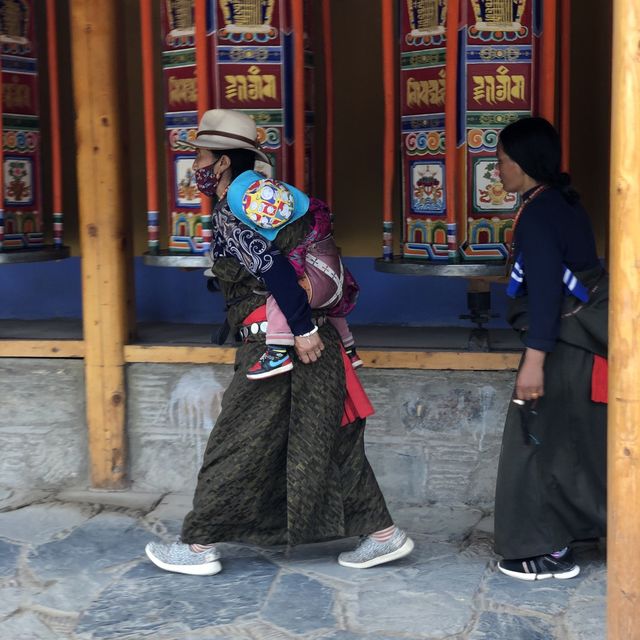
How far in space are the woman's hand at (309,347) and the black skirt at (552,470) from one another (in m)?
0.68

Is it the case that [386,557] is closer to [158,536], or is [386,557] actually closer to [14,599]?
[158,536]

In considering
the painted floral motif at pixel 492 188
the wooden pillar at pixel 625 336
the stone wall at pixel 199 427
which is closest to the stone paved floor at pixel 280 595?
the stone wall at pixel 199 427

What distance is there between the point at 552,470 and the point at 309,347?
0.92m

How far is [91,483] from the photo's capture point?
197 inches

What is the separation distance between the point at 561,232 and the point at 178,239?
1.76 meters

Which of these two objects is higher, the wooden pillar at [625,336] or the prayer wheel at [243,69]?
the prayer wheel at [243,69]

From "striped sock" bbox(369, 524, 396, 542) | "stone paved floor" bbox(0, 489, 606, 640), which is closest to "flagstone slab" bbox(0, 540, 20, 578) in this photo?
"stone paved floor" bbox(0, 489, 606, 640)

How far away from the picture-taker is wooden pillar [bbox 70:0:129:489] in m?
4.75

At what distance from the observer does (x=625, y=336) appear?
285 centimetres

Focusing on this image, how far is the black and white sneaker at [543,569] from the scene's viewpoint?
393cm

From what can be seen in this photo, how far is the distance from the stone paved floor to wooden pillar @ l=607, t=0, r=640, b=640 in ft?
2.14

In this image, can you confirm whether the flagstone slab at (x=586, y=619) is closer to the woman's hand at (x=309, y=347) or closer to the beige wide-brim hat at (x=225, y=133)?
the woman's hand at (x=309, y=347)

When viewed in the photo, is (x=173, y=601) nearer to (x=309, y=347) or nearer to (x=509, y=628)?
(x=309, y=347)

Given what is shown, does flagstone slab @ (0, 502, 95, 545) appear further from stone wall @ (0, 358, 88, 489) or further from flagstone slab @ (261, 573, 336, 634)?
flagstone slab @ (261, 573, 336, 634)
